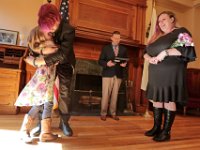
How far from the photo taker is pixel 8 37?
3.27 metres

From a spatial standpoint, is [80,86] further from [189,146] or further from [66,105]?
[189,146]

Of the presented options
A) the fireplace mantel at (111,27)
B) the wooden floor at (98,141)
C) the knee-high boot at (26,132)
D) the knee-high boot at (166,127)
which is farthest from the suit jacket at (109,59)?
the knee-high boot at (26,132)

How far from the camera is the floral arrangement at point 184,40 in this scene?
177 centimetres

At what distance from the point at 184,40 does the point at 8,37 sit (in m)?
2.73

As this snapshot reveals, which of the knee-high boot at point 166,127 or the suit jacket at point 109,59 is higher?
the suit jacket at point 109,59

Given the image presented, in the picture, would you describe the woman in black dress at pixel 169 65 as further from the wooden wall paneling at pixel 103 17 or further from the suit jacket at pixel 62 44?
the wooden wall paneling at pixel 103 17

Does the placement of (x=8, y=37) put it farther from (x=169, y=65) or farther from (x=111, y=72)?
(x=169, y=65)

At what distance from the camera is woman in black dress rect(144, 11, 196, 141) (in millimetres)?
1803

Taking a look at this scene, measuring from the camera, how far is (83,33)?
3.49m

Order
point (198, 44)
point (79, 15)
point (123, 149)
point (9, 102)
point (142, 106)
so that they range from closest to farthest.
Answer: point (123, 149)
point (9, 102)
point (79, 15)
point (142, 106)
point (198, 44)

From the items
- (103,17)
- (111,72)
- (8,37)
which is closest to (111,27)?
(103,17)

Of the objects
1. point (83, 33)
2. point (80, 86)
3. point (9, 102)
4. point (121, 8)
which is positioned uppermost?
point (121, 8)

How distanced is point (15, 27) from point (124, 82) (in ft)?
7.17

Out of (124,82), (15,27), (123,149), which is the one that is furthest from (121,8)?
(123,149)
